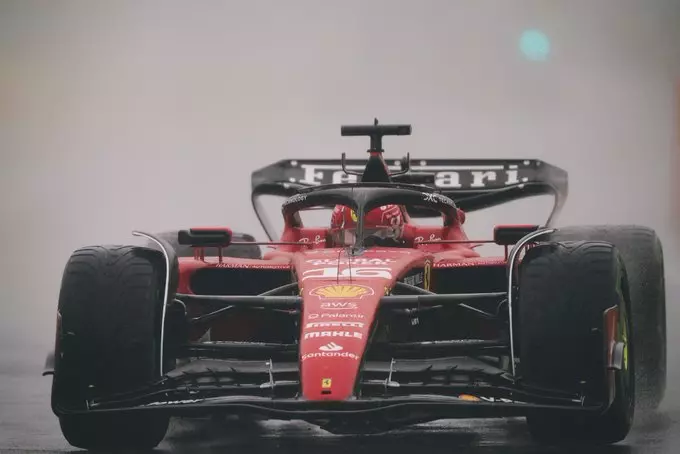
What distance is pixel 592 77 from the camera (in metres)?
18.4

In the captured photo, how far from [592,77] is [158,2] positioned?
21.6 feet

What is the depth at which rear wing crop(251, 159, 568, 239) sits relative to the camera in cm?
1009

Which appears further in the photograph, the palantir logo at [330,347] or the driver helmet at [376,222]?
the driver helmet at [376,222]

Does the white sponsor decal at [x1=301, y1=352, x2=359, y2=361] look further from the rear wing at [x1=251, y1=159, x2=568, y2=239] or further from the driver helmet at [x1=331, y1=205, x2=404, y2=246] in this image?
the rear wing at [x1=251, y1=159, x2=568, y2=239]

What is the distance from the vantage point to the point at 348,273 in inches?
239

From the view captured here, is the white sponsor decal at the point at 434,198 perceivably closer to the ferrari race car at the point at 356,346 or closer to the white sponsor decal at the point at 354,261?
the ferrari race car at the point at 356,346

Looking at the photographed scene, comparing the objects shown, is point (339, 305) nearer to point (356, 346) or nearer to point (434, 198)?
point (356, 346)

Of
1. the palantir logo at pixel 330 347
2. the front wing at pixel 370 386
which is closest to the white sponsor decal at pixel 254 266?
the front wing at pixel 370 386

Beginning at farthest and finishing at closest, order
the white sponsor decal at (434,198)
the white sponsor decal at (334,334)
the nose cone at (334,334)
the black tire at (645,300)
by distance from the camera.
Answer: the white sponsor decal at (434,198) → the black tire at (645,300) → the white sponsor decal at (334,334) → the nose cone at (334,334)

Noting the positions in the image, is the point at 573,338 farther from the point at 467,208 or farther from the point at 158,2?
the point at 158,2

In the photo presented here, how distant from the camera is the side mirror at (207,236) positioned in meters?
6.44

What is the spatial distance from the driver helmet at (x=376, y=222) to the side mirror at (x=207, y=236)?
3.97 feet

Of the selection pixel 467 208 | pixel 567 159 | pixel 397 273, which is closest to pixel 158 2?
pixel 567 159

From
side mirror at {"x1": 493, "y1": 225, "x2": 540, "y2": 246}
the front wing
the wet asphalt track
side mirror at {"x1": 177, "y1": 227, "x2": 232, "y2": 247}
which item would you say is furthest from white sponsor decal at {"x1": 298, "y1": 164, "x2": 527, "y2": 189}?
the front wing
